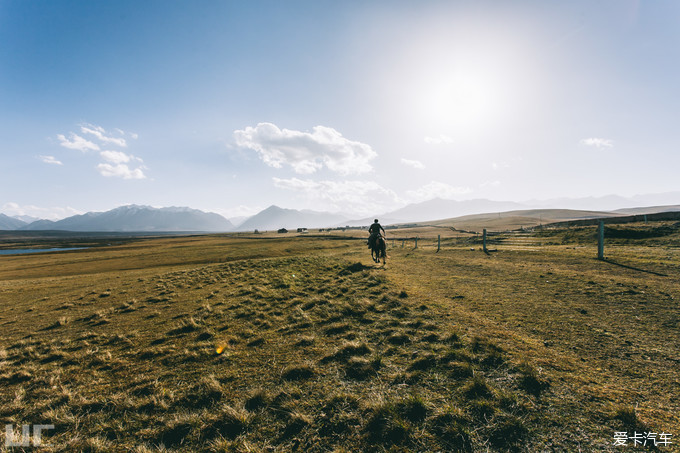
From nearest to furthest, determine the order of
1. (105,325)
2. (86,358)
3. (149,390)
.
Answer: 1. (149,390)
2. (86,358)
3. (105,325)

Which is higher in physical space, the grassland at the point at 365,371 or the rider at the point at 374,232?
the rider at the point at 374,232

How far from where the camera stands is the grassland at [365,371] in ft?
11.1

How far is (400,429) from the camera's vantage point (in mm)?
3416

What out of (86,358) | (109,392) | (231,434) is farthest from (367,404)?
(86,358)

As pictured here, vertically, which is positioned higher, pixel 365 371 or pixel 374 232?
pixel 374 232

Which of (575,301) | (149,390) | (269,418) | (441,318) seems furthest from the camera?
(575,301)

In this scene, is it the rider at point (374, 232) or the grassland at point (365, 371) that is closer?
the grassland at point (365, 371)

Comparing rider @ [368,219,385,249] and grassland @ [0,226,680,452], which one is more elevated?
rider @ [368,219,385,249]

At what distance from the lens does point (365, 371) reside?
4859 mm

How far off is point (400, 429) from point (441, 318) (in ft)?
14.2

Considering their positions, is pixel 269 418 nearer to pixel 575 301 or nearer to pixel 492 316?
pixel 492 316

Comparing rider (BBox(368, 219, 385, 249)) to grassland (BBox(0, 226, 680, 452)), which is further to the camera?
rider (BBox(368, 219, 385, 249))

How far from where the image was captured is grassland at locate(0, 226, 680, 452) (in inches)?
134

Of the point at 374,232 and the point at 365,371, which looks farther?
the point at 374,232
